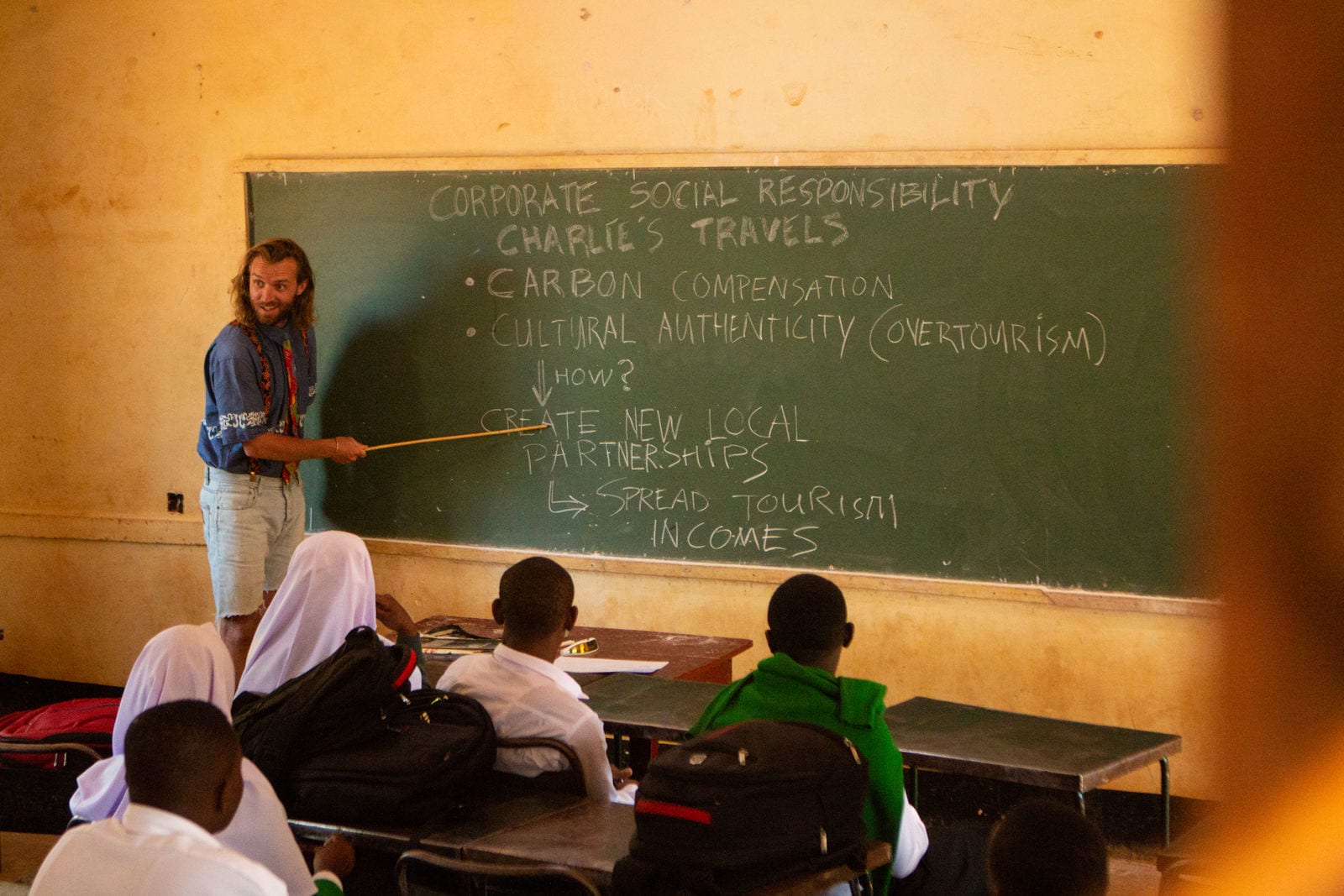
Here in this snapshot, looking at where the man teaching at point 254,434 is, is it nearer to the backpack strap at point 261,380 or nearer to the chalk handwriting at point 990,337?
the backpack strap at point 261,380

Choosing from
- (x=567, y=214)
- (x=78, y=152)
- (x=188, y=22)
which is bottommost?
(x=567, y=214)

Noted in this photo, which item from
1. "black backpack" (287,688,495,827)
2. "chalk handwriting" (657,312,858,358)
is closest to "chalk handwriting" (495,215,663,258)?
"chalk handwriting" (657,312,858,358)

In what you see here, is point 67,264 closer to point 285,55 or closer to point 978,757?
point 285,55

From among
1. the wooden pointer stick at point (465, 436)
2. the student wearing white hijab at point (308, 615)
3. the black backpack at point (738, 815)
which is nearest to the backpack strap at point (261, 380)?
the wooden pointer stick at point (465, 436)

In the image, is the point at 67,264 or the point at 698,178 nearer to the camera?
the point at 698,178

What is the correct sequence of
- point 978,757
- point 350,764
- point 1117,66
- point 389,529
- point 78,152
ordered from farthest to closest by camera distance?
point 78,152, point 389,529, point 1117,66, point 978,757, point 350,764

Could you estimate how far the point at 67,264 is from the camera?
552cm

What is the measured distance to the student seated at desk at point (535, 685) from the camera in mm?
2391

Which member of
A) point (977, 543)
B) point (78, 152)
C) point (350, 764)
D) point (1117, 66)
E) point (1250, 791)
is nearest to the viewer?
point (1250, 791)

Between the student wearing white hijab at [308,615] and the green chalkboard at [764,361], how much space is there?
1.92 meters

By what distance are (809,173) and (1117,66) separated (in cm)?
102

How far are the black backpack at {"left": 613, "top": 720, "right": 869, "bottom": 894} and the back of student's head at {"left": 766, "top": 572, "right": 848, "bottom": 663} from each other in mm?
412

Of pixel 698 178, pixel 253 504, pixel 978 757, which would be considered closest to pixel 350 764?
pixel 978 757

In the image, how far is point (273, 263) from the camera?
14.7 feet
